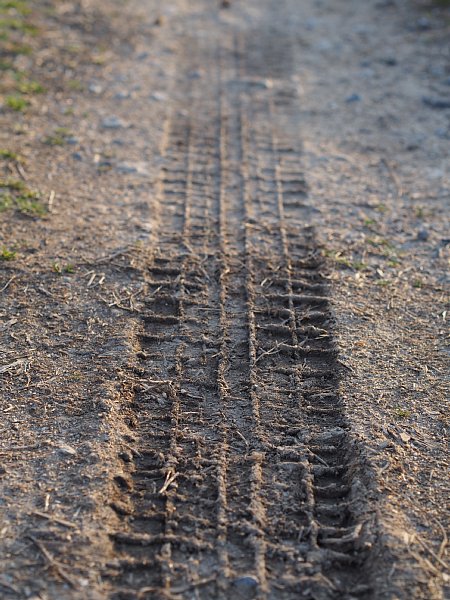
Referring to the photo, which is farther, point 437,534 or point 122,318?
point 122,318

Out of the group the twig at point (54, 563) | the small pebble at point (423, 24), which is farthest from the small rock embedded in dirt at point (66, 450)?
the small pebble at point (423, 24)

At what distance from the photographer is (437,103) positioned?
6.92 metres

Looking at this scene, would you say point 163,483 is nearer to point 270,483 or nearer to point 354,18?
point 270,483

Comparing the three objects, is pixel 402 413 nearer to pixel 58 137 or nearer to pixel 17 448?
pixel 17 448

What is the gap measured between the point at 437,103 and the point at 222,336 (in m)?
4.11

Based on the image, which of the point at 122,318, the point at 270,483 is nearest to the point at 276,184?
the point at 122,318

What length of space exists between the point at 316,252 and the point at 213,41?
465cm

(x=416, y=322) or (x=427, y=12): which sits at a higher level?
(x=427, y=12)

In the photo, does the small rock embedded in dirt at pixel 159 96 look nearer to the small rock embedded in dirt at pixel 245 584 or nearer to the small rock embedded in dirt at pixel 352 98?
the small rock embedded in dirt at pixel 352 98

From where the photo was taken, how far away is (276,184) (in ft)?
18.2

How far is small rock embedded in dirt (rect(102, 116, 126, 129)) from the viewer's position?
20.5 ft

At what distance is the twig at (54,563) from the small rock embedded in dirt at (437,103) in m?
5.57

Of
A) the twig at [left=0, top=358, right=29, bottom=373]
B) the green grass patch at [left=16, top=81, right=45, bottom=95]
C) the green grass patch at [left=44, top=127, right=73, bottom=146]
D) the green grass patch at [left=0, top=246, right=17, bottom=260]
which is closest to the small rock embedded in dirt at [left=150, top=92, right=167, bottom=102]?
the green grass patch at [left=16, top=81, right=45, bottom=95]

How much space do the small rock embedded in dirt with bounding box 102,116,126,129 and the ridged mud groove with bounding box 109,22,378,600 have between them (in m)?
0.95
